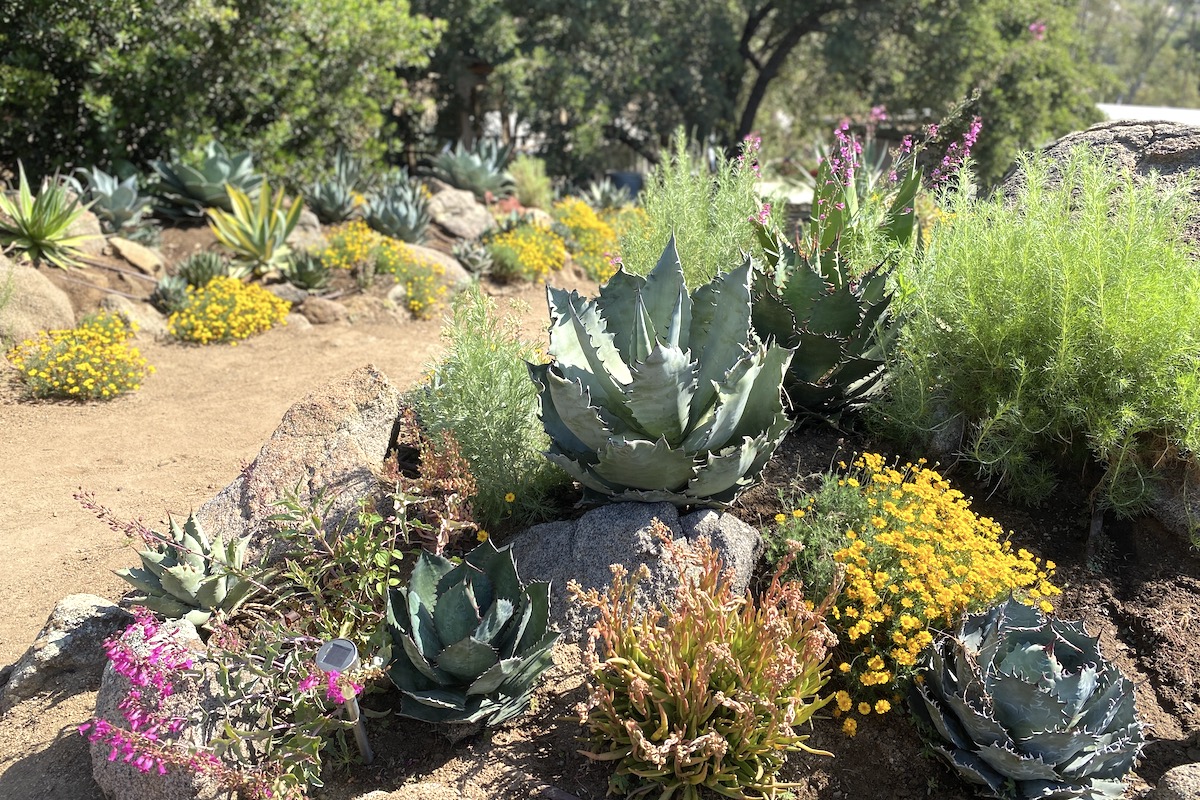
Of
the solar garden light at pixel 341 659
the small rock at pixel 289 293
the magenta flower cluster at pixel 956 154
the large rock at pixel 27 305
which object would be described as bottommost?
the small rock at pixel 289 293

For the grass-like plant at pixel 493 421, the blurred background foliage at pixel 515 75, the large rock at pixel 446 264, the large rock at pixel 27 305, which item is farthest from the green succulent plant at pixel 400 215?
the grass-like plant at pixel 493 421

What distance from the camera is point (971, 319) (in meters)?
3.53

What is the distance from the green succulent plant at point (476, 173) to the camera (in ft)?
34.7

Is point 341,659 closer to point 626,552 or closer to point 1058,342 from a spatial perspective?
point 626,552

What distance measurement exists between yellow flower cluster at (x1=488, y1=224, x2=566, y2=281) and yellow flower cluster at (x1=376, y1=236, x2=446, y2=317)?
0.61 metres

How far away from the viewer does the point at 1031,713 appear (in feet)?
8.39

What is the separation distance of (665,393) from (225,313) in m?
5.09

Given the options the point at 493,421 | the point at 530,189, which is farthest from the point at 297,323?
the point at 530,189

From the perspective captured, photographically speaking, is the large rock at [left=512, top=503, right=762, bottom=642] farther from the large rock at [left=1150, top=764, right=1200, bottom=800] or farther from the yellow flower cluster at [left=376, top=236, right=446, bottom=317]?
the yellow flower cluster at [left=376, top=236, right=446, bottom=317]

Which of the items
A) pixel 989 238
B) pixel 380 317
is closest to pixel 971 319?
pixel 989 238

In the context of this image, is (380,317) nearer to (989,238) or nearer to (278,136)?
(278,136)

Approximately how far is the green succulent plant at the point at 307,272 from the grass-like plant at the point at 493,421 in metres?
4.42

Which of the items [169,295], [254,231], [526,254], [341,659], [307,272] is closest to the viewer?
[341,659]

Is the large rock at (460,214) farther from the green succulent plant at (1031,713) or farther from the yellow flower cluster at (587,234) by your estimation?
the green succulent plant at (1031,713)
